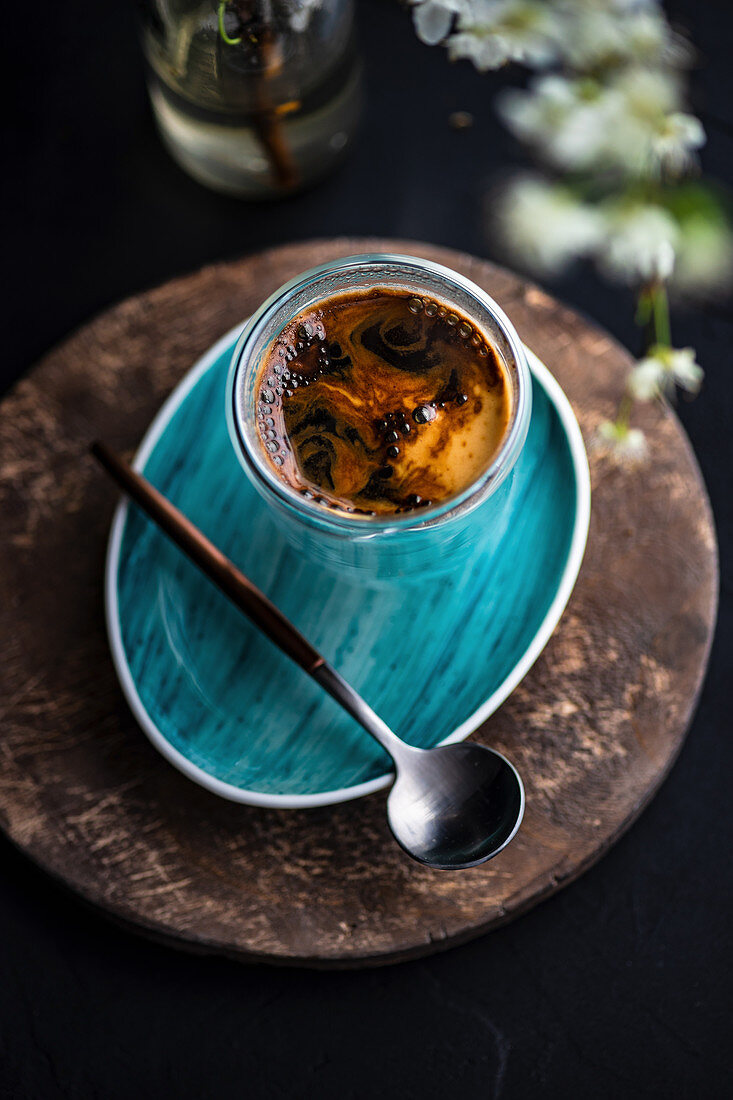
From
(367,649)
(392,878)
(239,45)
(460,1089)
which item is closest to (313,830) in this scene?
(392,878)

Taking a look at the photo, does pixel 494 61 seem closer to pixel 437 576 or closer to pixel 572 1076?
pixel 437 576

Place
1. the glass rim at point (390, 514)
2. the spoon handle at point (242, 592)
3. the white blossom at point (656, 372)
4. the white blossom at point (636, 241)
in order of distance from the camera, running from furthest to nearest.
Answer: the white blossom at point (636, 241)
the white blossom at point (656, 372)
the spoon handle at point (242, 592)
the glass rim at point (390, 514)

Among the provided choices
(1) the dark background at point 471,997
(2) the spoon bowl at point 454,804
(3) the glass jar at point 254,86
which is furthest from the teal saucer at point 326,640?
(3) the glass jar at point 254,86

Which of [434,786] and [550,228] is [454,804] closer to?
[434,786]

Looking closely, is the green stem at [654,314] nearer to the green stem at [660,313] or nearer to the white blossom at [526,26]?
the green stem at [660,313]

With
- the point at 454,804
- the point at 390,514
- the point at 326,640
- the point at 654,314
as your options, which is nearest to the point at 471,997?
the point at 454,804

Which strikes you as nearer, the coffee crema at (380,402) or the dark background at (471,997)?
the coffee crema at (380,402)
